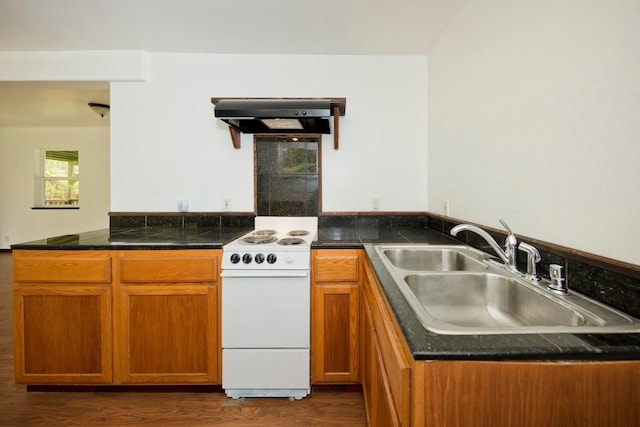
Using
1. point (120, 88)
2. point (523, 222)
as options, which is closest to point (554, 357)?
point (523, 222)

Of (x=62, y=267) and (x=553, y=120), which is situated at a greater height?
(x=553, y=120)

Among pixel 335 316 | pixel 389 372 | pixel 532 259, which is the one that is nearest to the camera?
pixel 389 372

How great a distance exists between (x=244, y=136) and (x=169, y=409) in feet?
6.30

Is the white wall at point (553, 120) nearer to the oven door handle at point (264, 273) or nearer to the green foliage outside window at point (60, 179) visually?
the oven door handle at point (264, 273)

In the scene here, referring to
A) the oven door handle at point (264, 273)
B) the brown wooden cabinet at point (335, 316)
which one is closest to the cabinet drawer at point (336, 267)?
the brown wooden cabinet at point (335, 316)

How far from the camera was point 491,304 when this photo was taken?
106 cm

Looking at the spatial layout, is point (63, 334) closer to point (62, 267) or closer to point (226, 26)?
point (62, 267)

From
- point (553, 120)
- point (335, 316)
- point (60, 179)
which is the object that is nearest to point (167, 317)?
point (335, 316)

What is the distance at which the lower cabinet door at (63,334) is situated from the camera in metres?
1.61

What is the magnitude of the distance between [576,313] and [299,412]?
56.2 inches

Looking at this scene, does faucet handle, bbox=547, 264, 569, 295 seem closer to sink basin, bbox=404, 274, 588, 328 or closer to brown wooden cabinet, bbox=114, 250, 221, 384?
sink basin, bbox=404, 274, 588, 328

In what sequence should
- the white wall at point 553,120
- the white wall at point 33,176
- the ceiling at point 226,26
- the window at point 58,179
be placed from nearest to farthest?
1. the white wall at point 553,120
2. the ceiling at point 226,26
3. the white wall at point 33,176
4. the window at point 58,179

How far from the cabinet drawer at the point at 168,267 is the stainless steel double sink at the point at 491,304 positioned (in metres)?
1.01

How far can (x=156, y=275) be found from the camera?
1.62 meters
